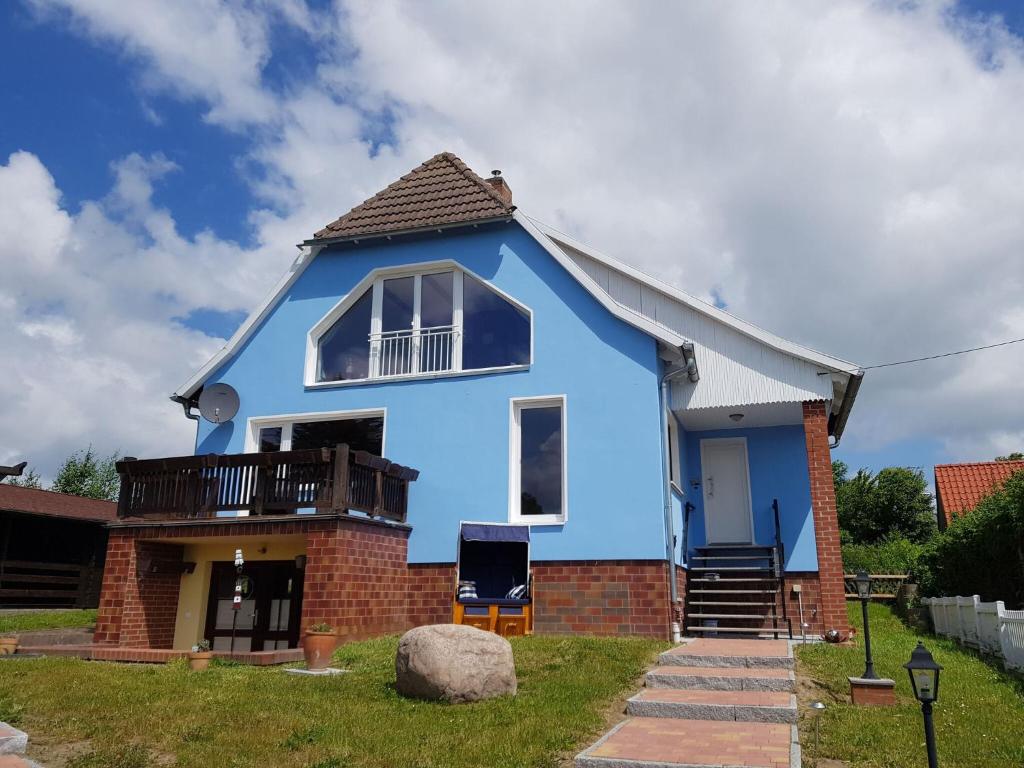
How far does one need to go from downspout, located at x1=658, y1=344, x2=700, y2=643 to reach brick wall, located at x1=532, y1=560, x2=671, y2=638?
0.27m

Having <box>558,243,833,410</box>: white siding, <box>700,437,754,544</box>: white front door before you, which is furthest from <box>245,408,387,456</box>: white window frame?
<box>700,437,754,544</box>: white front door

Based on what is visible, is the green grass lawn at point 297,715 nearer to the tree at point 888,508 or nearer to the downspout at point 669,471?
the downspout at point 669,471

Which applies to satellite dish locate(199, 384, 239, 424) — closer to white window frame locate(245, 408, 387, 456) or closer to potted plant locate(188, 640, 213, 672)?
white window frame locate(245, 408, 387, 456)

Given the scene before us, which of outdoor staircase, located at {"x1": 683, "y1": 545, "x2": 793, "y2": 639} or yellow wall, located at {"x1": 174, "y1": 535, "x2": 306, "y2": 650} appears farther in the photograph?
outdoor staircase, located at {"x1": 683, "y1": 545, "x2": 793, "y2": 639}

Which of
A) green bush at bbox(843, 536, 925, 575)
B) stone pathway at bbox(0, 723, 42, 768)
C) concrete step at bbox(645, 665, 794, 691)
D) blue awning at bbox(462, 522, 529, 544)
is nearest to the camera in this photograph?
stone pathway at bbox(0, 723, 42, 768)

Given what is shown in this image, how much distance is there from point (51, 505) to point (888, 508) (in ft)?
114

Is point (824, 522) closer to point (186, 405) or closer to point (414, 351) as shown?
point (414, 351)

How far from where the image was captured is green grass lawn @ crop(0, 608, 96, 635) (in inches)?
595

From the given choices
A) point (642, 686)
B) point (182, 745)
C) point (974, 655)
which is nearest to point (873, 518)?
point (974, 655)

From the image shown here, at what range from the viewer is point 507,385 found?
41.6ft

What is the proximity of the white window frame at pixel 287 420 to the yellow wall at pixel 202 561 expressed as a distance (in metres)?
1.64

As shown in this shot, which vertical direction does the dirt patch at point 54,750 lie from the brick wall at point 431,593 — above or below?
below

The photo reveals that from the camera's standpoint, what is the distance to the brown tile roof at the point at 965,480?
24469 millimetres

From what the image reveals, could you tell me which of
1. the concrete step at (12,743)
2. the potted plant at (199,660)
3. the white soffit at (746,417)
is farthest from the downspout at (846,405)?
the concrete step at (12,743)
